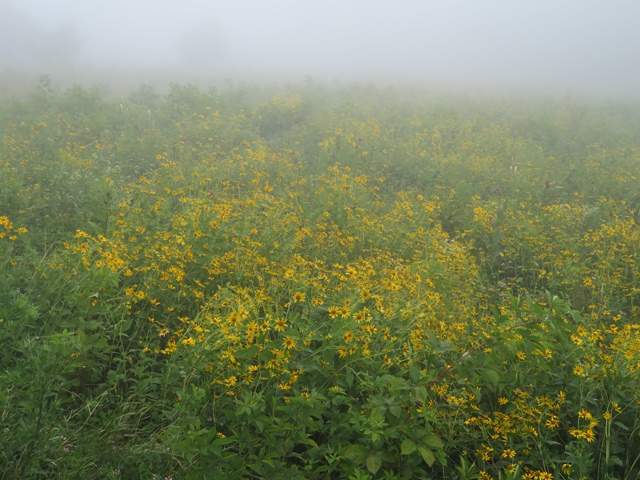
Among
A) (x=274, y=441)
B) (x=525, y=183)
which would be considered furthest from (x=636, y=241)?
(x=274, y=441)

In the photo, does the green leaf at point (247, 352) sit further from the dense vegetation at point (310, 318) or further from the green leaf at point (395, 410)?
the green leaf at point (395, 410)

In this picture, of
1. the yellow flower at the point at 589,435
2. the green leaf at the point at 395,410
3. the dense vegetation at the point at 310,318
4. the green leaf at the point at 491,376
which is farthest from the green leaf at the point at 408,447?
the yellow flower at the point at 589,435

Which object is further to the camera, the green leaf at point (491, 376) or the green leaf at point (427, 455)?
the green leaf at point (491, 376)

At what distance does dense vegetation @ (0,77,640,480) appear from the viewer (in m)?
1.75

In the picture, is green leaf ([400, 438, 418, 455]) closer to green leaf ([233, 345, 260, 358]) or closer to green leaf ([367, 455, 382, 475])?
green leaf ([367, 455, 382, 475])

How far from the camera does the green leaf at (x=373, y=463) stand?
169 centimetres

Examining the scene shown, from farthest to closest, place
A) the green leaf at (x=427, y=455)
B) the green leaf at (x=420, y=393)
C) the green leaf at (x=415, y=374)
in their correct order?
the green leaf at (x=415, y=374) < the green leaf at (x=420, y=393) < the green leaf at (x=427, y=455)

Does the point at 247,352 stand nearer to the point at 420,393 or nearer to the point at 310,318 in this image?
the point at 310,318

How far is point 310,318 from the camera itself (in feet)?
8.29

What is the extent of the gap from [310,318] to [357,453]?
95cm

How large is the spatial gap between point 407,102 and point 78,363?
13.6 m

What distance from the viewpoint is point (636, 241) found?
4.52m

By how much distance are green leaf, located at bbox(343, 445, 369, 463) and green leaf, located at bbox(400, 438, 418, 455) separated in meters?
0.19

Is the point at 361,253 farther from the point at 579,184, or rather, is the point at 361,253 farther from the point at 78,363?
the point at 579,184
